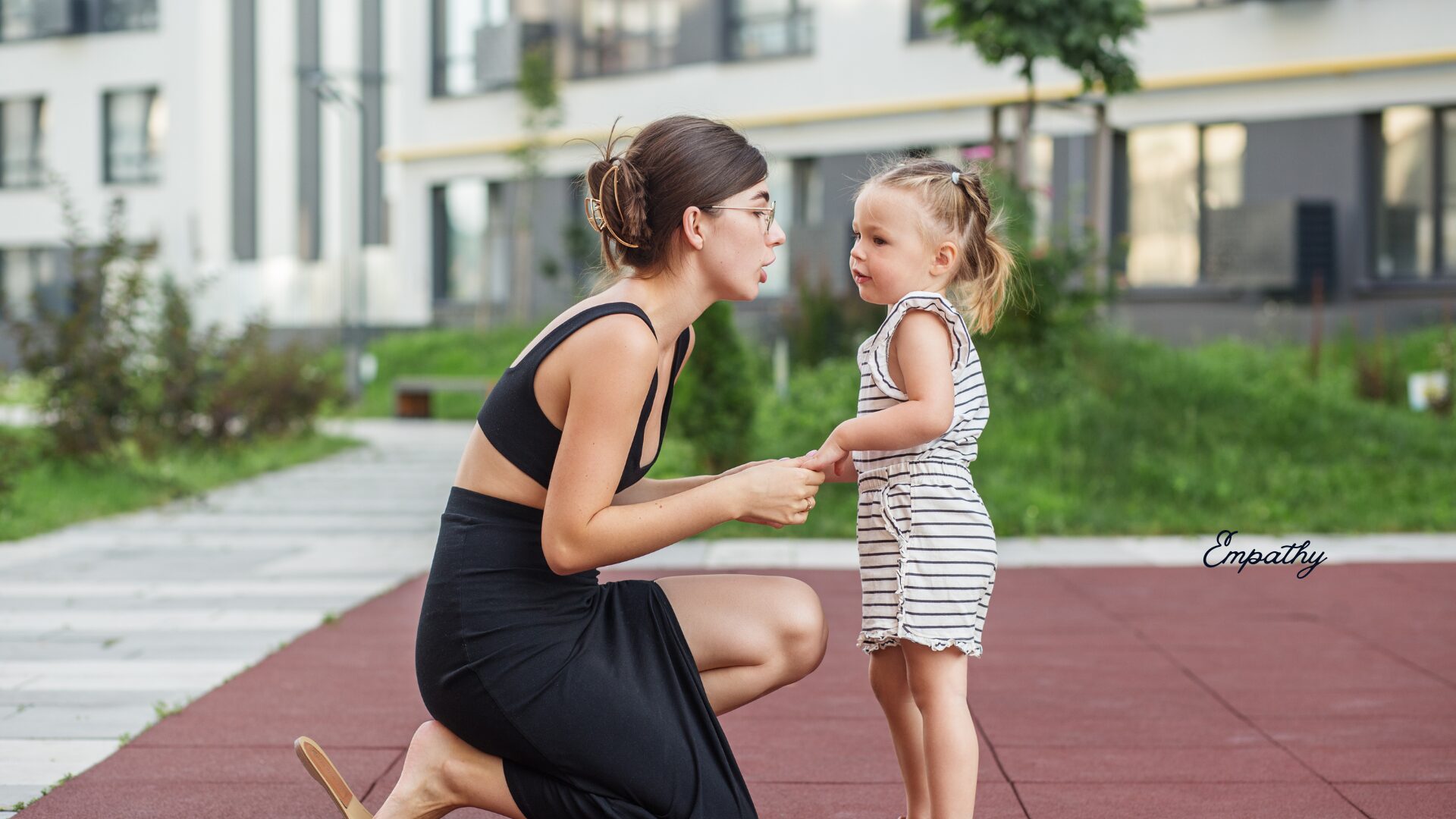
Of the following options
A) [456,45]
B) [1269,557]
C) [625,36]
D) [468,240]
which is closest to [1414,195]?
[1269,557]

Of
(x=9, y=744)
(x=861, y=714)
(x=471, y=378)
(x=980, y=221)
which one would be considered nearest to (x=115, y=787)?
(x=9, y=744)

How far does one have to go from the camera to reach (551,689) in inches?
103

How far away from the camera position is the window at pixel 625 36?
22109 millimetres

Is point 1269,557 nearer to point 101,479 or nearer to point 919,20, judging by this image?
point 101,479

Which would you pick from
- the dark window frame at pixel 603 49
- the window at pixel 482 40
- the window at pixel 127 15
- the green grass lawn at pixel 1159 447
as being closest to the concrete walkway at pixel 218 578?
the green grass lawn at pixel 1159 447

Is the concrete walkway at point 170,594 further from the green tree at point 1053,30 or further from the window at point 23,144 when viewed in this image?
the window at point 23,144

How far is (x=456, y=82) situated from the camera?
23906 mm

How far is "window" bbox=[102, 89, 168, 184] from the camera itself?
96.9 ft

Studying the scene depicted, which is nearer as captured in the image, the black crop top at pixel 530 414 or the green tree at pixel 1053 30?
the black crop top at pixel 530 414

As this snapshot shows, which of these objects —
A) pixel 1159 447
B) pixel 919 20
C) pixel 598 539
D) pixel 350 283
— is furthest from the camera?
pixel 350 283

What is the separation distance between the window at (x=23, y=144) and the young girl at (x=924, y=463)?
30273mm

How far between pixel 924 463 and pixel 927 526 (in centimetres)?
12

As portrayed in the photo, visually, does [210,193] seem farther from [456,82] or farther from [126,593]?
[126,593]

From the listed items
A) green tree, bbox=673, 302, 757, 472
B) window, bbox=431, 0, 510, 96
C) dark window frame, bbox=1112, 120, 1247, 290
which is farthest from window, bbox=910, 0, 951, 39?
green tree, bbox=673, 302, 757, 472
